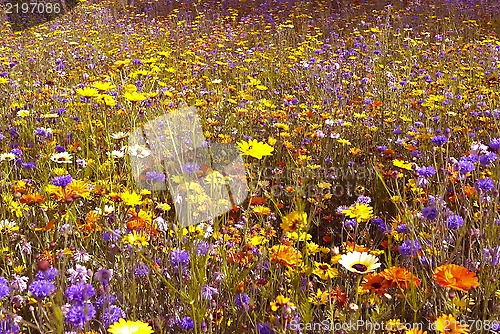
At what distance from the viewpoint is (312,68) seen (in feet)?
15.0

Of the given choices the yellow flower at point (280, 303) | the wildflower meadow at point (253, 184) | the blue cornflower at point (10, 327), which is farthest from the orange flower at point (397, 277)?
the blue cornflower at point (10, 327)

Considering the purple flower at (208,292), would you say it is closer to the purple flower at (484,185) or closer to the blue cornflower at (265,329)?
the blue cornflower at (265,329)

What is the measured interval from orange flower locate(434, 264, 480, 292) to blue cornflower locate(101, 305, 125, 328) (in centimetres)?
88

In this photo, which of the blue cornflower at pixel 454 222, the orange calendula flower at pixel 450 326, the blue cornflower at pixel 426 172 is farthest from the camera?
the blue cornflower at pixel 426 172

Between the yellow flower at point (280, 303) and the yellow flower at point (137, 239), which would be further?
the yellow flower at point (137, 239)

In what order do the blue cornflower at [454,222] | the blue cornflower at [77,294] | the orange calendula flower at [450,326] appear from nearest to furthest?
the orange calendula flower at [450,326] → the blue cornflower at [77,294] → the blue cornflower at [454,222]

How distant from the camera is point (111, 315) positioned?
143 centimetres

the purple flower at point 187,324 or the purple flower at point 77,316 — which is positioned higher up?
the purple flower at point 77,316

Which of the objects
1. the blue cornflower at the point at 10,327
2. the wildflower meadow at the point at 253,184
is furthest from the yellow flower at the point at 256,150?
the blue cornflower at the point at 10,327

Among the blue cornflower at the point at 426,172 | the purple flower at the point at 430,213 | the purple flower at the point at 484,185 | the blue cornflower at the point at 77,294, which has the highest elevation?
the purple flower at the point at 484,185

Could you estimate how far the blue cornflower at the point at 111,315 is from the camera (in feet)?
4.58

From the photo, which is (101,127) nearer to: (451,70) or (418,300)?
(418,300)

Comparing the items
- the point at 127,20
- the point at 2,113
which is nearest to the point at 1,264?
the point at 2,113

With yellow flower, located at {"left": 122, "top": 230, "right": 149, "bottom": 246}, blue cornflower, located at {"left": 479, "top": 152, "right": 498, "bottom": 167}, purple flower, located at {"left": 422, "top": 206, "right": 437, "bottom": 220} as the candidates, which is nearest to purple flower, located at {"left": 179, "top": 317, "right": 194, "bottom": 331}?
yellow flower, located at {"left": 122, "top": 230, "right": 149, "bottom": 246}
